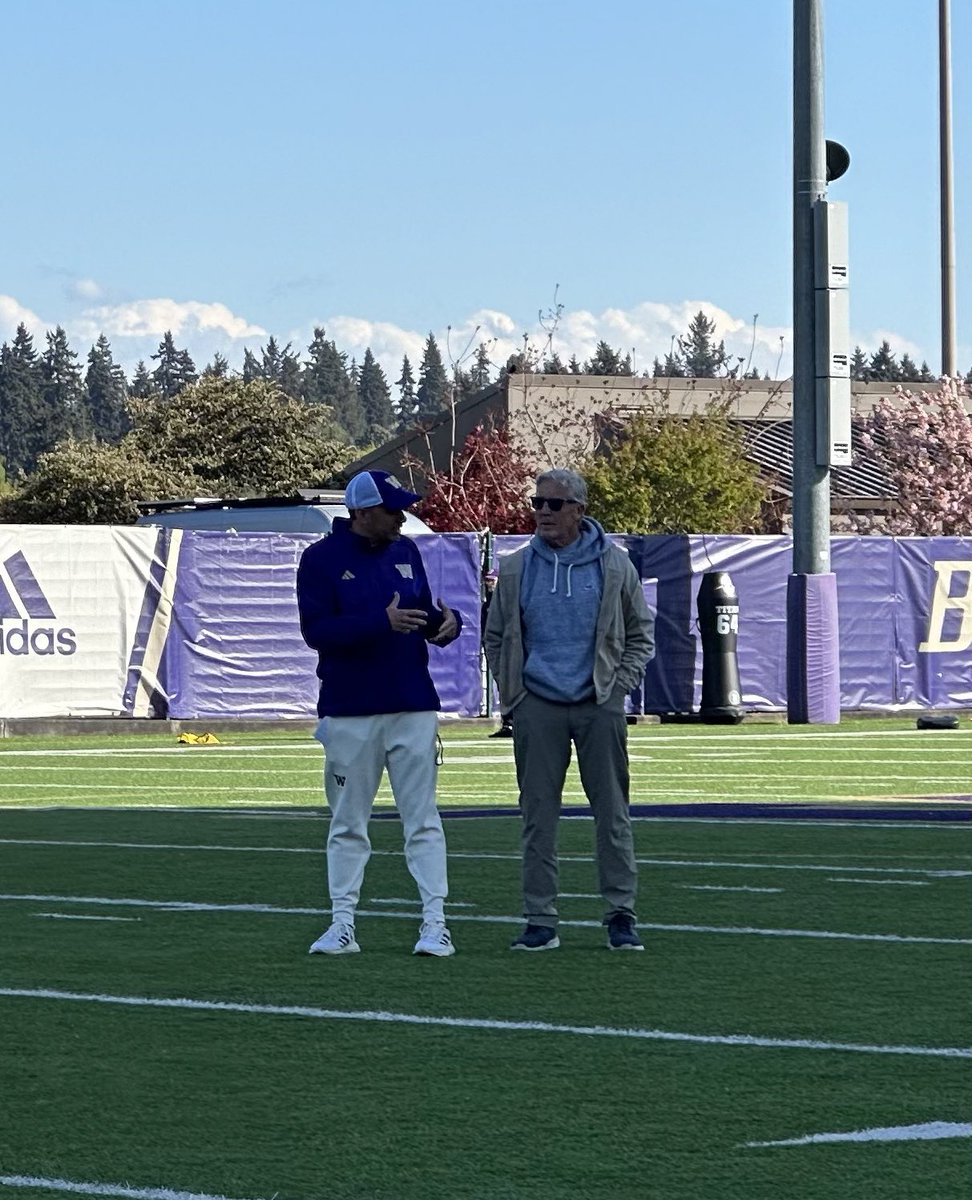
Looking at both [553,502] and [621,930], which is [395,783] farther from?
[553,502]

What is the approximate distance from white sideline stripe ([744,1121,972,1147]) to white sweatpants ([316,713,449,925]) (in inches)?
148

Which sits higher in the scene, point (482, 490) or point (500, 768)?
point (482, 490)

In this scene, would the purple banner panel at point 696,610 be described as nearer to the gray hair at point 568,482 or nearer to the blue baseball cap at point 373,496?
the gray hair at point 568,482

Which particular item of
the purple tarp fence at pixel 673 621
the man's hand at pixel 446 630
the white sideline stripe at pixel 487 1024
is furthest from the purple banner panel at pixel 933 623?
the white sideline stripe at pixel 487 1024

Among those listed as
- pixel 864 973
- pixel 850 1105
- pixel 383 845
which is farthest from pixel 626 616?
pixel 383 845

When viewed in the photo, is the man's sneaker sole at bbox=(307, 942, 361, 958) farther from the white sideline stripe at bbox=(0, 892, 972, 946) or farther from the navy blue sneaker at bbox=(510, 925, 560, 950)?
the white sideline stripe at bbox=(0, 892, 972, 946)

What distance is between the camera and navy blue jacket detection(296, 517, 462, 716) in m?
10.2

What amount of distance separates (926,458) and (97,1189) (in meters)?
49.2

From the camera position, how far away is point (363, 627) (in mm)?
10141

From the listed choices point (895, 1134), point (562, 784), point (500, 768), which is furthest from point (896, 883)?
point (500, 768)

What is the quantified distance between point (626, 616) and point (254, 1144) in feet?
14.2

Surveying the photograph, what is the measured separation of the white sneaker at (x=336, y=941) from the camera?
10352 millimetres

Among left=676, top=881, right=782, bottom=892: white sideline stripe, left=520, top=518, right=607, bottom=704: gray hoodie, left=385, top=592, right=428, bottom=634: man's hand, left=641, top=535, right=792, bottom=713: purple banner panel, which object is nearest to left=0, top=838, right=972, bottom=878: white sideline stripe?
left=676, top=881, right=782, bottom=892: white sideline stripe

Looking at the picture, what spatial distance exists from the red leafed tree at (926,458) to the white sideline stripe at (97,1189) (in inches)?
1783
